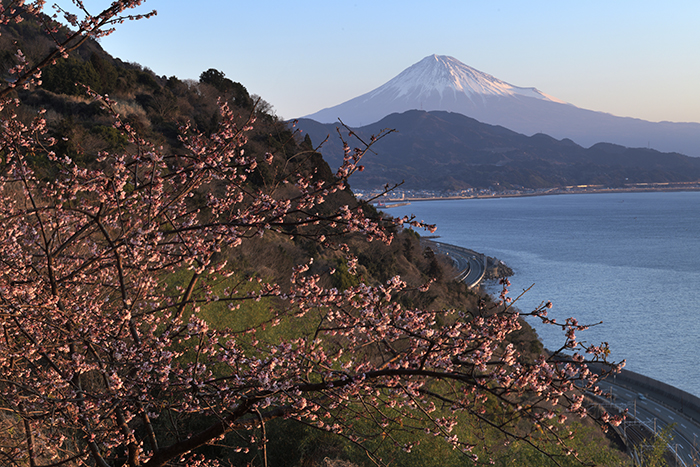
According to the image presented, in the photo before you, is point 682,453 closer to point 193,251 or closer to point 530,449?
point 530,449

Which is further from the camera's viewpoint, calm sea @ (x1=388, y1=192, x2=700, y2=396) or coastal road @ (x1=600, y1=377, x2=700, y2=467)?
calm sea @ (x1=388, y1=192, x2=700, y2=396)

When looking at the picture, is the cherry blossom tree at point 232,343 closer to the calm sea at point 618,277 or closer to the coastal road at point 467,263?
the calm sea at point 618,277

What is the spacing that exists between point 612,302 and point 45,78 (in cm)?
4712

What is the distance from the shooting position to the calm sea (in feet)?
120

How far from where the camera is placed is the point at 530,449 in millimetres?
6398

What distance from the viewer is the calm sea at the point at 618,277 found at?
3666cm

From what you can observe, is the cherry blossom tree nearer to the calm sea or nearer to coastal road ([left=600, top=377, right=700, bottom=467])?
coastal road ([left=600, top=377, right=700, bottom=467])

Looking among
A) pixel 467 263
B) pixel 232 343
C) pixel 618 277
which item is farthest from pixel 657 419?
pixel 467 263

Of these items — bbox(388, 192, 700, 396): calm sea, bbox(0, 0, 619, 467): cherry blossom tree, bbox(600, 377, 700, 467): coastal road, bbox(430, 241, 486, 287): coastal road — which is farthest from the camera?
bbox(430, 241, 486, 287): coastal road

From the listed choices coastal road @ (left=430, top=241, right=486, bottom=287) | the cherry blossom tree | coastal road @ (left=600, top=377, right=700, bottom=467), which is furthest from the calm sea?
the cherry blossom tree

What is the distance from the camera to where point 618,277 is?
184ft

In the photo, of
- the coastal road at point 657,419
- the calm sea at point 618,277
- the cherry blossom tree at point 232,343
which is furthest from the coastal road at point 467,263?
the cherry blossom tree at point 232,343

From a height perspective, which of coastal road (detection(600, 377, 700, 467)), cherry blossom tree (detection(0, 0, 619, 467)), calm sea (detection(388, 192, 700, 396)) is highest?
cherry blossom tree (detection(0, 0, 619, 467))

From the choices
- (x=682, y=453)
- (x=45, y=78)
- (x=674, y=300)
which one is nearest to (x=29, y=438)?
(x=45, y=78)
